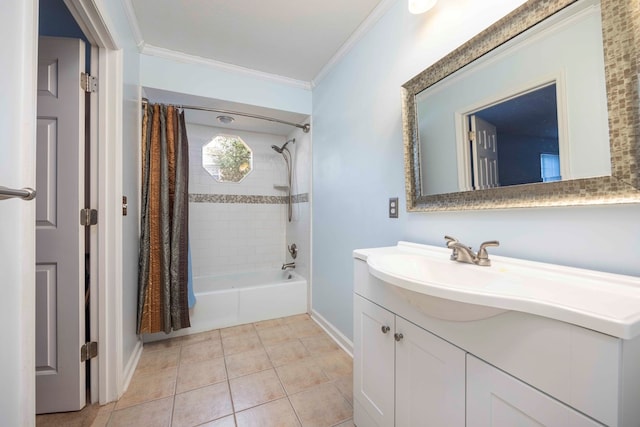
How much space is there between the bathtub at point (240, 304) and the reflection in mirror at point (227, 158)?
49.1 inches

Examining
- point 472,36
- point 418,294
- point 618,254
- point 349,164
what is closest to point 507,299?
point 418,294

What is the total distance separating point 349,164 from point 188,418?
1.77 metres

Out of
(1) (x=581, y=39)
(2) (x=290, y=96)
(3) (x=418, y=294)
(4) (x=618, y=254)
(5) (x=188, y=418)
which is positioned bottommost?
(5) (x=188, y=418)

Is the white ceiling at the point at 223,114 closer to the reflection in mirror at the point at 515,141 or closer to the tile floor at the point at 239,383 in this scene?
the reflection in mirror at the point at 515,141

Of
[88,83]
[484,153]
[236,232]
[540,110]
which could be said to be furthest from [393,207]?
[236,232]

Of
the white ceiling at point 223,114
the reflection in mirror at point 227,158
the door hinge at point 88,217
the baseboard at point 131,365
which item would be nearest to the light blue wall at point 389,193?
the white ceiling at point 223,114

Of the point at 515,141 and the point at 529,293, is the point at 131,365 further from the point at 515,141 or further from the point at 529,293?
the point at 515,141

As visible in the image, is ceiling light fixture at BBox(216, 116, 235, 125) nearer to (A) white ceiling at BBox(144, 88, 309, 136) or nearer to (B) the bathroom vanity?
(A) white ceiling at BBox(144, 88, 309, 136)

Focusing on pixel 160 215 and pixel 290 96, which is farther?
pixel 290 96

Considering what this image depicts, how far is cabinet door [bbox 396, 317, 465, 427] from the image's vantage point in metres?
0.73

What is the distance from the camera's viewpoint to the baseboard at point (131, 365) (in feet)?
4.80

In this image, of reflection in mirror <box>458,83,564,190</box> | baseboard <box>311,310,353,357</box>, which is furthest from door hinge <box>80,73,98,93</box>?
baseboard <box>311,310,353,357</box>

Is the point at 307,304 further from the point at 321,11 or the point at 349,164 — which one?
the point at 321,11

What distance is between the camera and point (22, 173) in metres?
0.65
